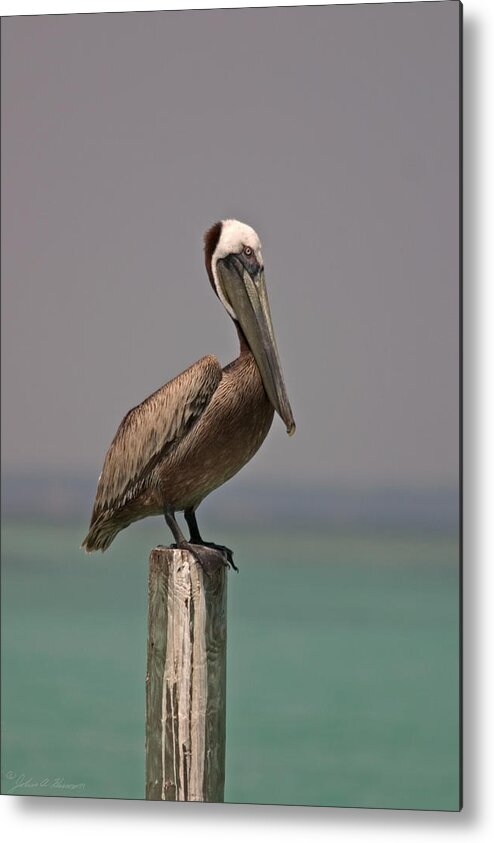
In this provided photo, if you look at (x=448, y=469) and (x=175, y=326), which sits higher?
(x=175, y=326)

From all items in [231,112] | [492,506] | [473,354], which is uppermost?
[231,112]

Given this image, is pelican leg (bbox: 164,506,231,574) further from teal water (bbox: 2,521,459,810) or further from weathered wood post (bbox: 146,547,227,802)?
teal water (bbox: 2,521,459,810)

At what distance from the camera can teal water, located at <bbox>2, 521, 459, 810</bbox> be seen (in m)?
4.36

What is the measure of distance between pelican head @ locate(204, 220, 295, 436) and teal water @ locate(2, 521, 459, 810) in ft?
1.60

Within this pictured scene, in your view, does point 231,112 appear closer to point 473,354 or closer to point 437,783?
point 473,354

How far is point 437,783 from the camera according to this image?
4.31m

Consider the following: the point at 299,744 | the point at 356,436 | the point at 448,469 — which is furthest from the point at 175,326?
the point at 299,744

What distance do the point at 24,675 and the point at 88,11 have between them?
1.96 metres

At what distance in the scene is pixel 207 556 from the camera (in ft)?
13.7

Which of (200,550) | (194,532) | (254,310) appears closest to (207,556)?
(200,550)

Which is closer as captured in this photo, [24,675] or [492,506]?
[492,506]
